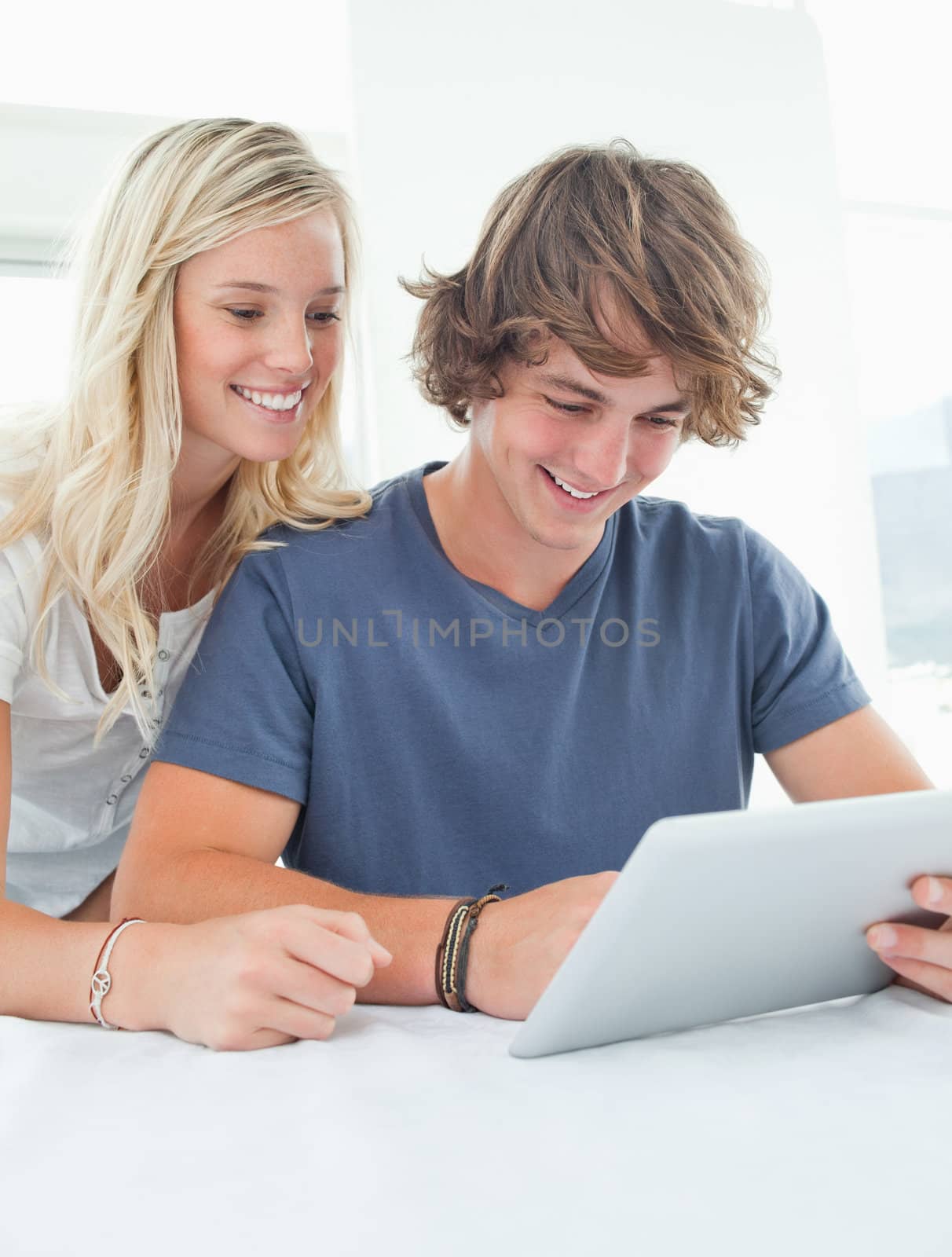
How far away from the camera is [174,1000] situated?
34.4 inches

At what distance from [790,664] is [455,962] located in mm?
678

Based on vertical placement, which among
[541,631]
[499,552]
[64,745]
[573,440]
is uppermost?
[573,440]

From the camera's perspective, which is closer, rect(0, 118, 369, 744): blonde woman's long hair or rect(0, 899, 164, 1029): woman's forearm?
rect(0, 899, 164, 1029): woman's forearm

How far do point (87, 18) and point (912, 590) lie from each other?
10.8ft

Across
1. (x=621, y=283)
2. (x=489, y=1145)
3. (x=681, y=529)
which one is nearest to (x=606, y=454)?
(x=621, y=283)

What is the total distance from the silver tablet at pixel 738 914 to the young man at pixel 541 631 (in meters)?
0.51

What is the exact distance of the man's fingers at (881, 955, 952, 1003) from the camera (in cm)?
87

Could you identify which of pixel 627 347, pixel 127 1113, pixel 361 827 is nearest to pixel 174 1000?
pixel 127 1113

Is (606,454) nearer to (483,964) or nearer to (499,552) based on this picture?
(499,552)

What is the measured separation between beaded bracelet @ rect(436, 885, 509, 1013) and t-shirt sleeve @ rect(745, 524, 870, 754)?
0.61 metres

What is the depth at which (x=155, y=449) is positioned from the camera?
1417 millimetres

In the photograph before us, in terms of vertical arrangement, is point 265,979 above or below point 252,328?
below

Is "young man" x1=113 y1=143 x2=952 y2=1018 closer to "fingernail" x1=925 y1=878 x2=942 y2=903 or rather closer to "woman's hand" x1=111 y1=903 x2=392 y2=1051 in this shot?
"woman's hand" x1=111 y1=903 x2=392 y2=1051

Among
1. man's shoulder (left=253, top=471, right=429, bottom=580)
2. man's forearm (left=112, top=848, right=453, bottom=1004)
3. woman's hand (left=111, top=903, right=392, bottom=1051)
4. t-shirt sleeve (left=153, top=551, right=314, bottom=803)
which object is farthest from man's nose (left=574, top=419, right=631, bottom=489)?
woman's hand (left=111, top=903, right=392, bottom=1051)
